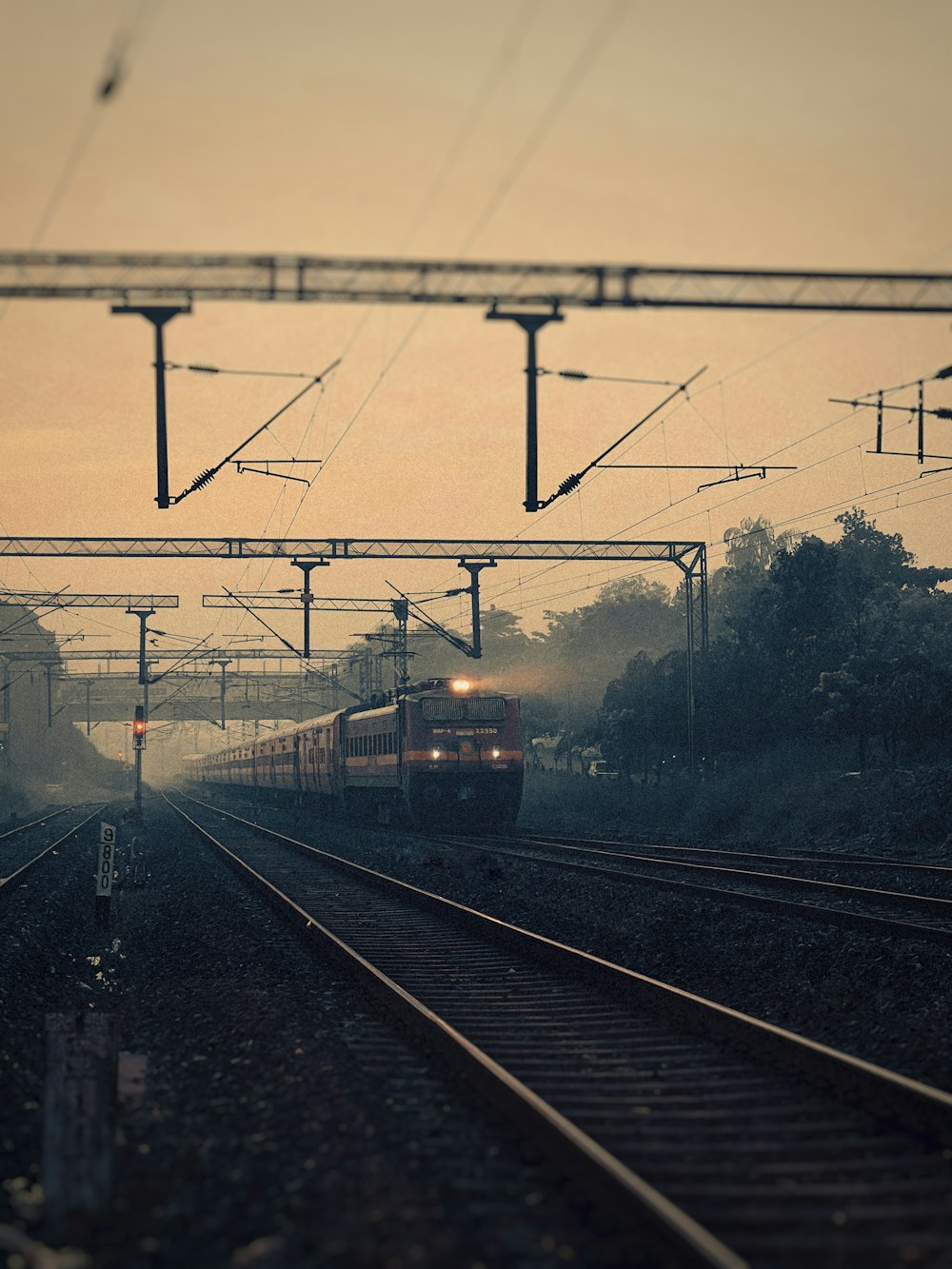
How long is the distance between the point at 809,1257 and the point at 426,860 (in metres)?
18.7

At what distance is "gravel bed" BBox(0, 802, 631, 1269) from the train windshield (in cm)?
1747

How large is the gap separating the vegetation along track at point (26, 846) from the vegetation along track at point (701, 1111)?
12.0 metres

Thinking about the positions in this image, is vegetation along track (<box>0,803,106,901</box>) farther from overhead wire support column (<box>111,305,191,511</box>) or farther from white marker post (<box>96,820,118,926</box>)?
overhead wire support column (<box>111,305,191,511</box>)

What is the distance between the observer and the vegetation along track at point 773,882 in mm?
13438

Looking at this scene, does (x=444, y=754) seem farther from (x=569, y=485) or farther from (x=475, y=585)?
(x=569, y=485)

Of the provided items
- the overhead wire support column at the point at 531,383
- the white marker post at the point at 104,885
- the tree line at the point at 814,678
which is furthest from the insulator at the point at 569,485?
the tree line at the point at 814,678

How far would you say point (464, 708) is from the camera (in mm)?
30703

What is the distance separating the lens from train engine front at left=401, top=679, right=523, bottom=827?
98.9 feet

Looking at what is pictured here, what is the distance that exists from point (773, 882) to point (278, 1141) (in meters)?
12.5

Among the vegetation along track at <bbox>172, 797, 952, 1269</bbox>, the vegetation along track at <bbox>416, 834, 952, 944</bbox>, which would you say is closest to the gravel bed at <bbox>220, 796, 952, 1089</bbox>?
the vegetation along track at <bbox>416, 834, 952, 944</bbox>

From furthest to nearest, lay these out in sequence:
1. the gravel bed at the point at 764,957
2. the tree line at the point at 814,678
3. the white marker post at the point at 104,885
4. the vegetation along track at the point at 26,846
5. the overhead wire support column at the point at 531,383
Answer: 1. the tree line at the point at 814,678
2. the vegetation along track at the point at 26,846
3. the white marker post at the point at 104,885
4. the overhead wire support column at the point at 531,383
5. the gravel bed at the point at 764,957

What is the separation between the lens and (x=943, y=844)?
25.1 metres

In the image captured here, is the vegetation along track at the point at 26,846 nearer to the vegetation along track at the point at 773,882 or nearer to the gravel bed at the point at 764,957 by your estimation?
the gravel bed at the point at 764,957

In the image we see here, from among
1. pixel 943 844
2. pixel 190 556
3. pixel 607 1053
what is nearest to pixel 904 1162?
pixel 607 1053
